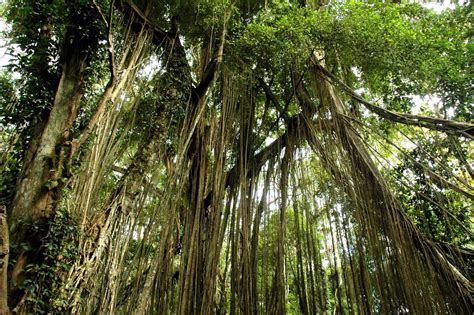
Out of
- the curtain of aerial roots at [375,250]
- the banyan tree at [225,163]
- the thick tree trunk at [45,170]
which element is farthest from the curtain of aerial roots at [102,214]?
the curtain of aerial roots at [375,250]

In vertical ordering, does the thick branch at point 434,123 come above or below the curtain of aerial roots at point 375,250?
above

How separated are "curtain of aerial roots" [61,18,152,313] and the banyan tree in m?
0.01

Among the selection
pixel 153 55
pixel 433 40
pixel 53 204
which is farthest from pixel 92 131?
pixel 433 40

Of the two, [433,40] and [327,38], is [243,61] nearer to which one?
[327,38]

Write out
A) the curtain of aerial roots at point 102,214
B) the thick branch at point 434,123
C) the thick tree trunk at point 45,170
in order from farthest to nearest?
1. the thick branch at point 434,123
2. the curtain of aerial roots at point 102,214
3. the thick tree trunk at point 45,170

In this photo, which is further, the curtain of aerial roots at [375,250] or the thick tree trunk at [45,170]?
the curtain of aerial roots at [375,250]

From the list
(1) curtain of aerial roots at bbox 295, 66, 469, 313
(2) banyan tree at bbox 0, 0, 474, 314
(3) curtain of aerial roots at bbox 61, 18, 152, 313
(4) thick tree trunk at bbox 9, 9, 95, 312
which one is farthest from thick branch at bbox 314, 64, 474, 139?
(4) thick tree trunk at bbox 9, 9, 95, 312

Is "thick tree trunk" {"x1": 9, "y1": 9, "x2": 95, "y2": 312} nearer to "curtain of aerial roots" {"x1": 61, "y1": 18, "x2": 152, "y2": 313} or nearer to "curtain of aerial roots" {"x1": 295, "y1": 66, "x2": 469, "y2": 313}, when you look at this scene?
"curtain of aerial roots" {"x1": 61, "y1": 18, "x2": 152, "y2": 313}

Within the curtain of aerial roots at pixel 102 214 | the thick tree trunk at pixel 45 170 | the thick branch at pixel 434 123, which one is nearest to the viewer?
the thick tree trunk at pixel 45 170

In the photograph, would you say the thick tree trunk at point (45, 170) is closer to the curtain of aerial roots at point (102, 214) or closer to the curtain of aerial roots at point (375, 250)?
the curtain of aerial roots at point (102, 214)

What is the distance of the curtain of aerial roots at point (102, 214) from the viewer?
234 centimetres

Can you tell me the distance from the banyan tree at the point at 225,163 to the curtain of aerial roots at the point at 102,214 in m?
0.01

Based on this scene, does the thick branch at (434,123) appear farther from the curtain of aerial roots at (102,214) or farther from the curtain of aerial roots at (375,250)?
the curtain of aerial roots at (102,214)

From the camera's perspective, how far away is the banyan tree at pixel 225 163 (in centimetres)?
241
